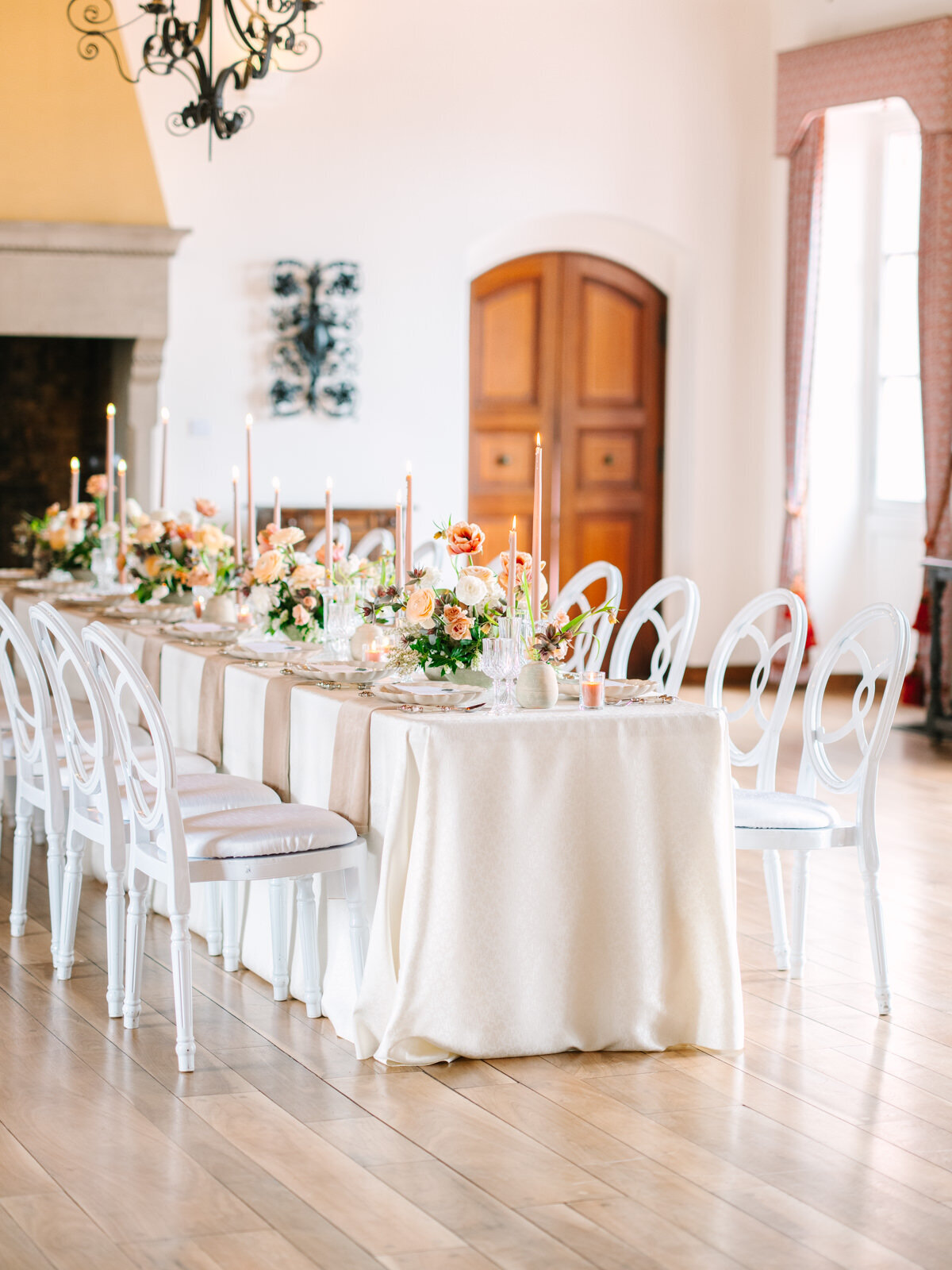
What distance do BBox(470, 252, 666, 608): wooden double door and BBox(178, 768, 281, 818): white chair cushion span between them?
5724 mm

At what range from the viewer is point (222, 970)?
14.8 feet

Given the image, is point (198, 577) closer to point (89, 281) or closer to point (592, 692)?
point (592, 692)

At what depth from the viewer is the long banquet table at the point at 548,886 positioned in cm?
367

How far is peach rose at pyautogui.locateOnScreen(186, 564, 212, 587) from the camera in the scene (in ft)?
18.2

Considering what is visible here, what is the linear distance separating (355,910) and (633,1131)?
2.83 feet

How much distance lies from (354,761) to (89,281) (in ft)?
18.3

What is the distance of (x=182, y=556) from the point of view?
223 inches

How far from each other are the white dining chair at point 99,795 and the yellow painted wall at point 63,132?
4.94 metres

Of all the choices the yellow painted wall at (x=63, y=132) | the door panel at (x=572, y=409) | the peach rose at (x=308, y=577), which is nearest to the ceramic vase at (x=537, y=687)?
the peach rose at (x=308, y=577)

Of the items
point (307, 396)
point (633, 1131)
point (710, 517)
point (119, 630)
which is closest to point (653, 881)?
point (633, 1131)

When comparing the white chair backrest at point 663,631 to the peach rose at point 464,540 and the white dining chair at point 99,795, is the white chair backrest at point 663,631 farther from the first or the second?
the white dining chair at point 99,795

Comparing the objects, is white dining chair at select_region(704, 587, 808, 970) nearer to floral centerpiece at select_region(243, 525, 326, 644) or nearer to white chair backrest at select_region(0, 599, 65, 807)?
floral centerpiece at select_region(243, 525, 326, 644)

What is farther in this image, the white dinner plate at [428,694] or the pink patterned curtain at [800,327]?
the pink patterned curtain at [800,327]

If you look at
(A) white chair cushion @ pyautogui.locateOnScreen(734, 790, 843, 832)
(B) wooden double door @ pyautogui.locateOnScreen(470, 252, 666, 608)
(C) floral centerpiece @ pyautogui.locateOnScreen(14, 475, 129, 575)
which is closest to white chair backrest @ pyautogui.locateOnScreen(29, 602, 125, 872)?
(A) white chair cushion @ pyautogui.locateOnScreen(734, 790, 843, 832)
